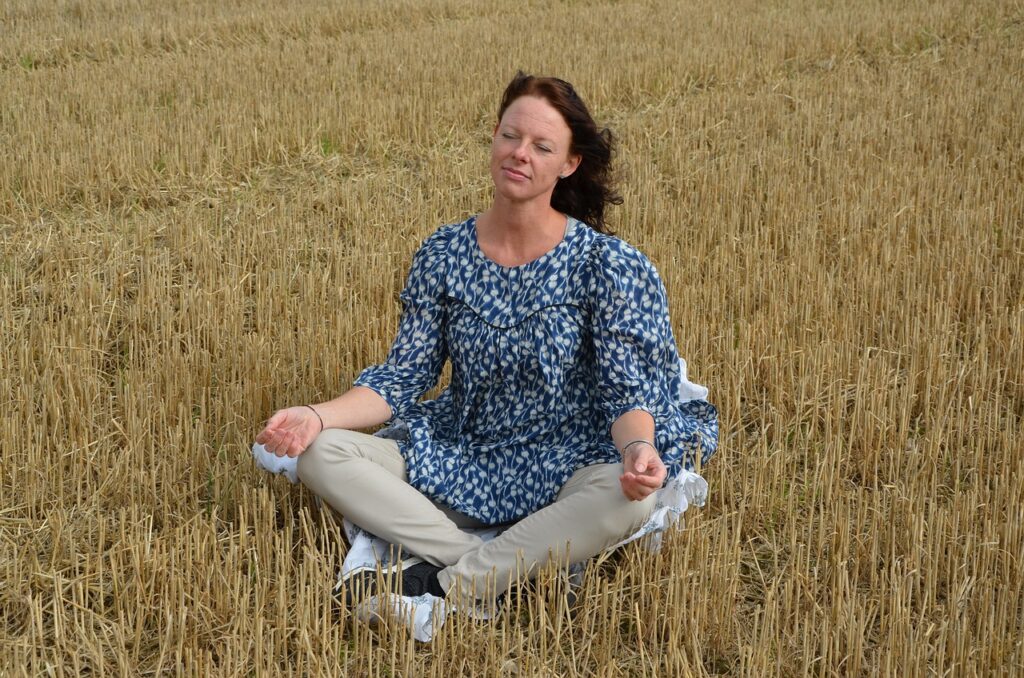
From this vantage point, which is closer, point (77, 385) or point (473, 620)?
point (473, 620)

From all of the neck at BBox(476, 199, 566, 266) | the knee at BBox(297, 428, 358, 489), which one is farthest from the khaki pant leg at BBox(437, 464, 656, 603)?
the neck at BBox(476, 199, 566, 266)

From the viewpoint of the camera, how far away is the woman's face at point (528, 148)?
3084 mm

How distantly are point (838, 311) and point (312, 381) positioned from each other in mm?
2084

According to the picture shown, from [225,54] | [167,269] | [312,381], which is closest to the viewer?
[312,381]

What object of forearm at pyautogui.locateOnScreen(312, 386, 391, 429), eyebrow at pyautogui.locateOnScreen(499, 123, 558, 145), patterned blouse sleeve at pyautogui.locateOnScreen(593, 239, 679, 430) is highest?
eyebrow at pyautogui.locateOnScreen(499, 123, 558, 145)

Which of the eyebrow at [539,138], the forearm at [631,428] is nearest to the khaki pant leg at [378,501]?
the forearm at [631,428]

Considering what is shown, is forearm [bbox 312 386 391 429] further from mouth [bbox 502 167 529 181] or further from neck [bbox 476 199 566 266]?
mouth [bbox 502 167 529 181]

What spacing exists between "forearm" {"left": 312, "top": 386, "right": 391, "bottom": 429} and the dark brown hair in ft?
2.47

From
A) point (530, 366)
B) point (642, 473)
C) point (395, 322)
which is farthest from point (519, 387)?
point (395, 322)

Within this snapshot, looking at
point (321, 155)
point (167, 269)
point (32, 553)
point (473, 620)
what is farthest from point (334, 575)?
point (321, 155)

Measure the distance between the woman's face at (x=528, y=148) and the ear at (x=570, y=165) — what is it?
0.20ft

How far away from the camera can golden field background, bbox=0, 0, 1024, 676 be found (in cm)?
266

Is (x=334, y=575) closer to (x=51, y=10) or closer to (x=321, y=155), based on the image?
(x=321, y=155)

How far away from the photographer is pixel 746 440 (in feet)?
12.3
